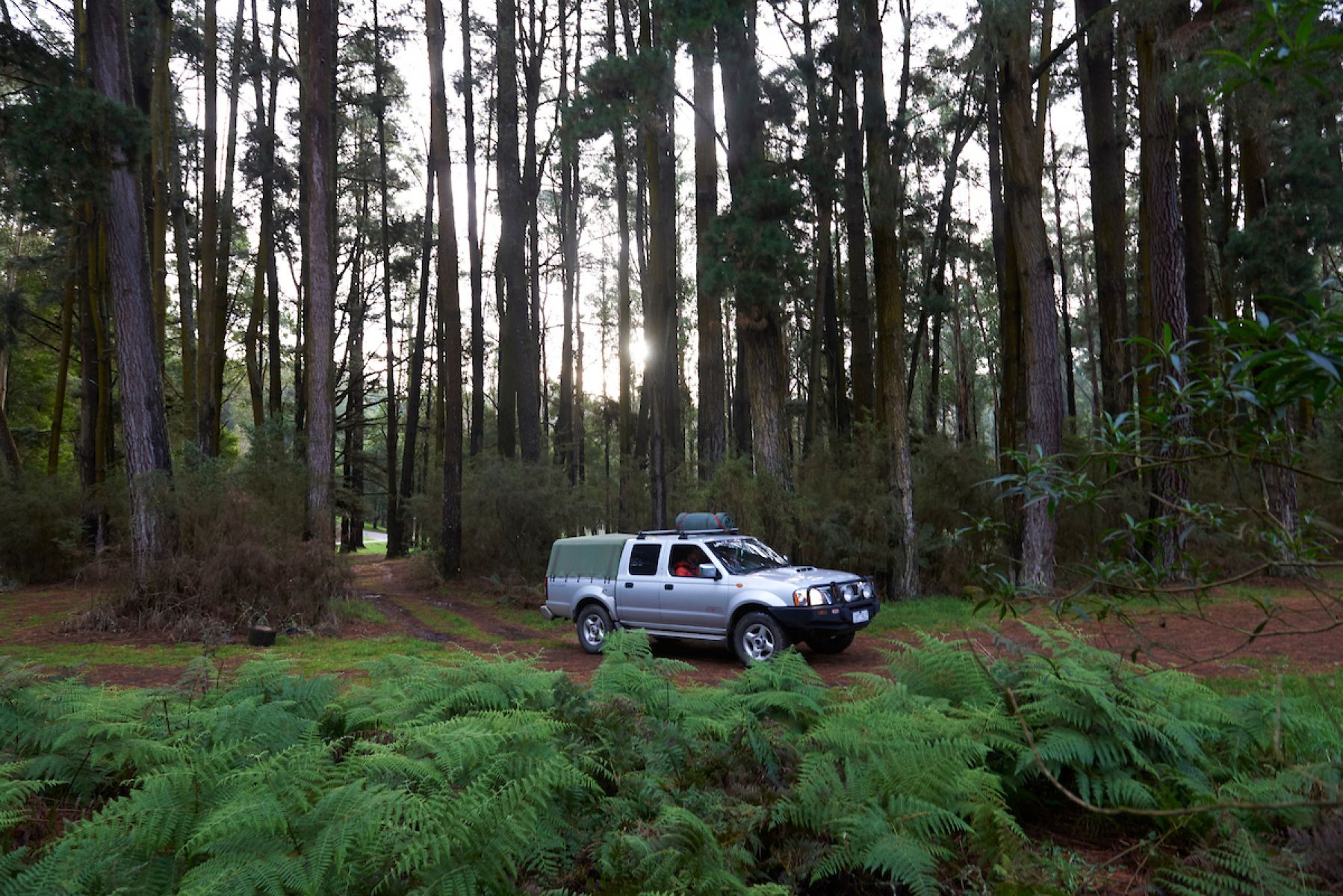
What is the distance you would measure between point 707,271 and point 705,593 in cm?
850

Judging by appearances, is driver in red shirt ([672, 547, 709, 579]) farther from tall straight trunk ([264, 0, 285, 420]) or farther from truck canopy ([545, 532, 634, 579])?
tall straight trunk ([264, 0, 285, 420])

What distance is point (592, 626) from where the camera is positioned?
1270cm

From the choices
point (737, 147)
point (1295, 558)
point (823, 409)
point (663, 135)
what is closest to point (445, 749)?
point (1295, 558)

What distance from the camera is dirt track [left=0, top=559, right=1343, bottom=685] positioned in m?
9.63

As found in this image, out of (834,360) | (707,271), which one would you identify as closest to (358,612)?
(707,271)

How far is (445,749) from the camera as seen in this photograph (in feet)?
12.4

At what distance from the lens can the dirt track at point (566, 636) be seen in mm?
9633

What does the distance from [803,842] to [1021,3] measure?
1471cm

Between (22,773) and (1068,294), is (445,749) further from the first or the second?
(1068,294)

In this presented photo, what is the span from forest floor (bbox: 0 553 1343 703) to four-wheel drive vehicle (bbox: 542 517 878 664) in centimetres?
51

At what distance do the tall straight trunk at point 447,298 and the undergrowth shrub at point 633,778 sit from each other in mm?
16512

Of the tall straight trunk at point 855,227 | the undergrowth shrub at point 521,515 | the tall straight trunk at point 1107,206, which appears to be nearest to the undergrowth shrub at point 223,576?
the undergrowth shrub at point 521,515

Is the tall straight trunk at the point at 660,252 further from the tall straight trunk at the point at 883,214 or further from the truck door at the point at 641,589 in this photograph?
the truck door at the point at 641,589

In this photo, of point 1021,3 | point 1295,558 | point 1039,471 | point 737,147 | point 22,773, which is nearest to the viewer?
point 1295,558
